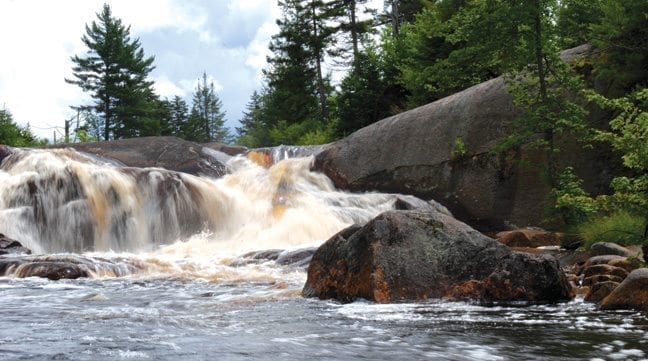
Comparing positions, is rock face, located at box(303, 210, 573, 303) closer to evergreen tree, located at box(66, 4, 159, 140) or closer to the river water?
the river water

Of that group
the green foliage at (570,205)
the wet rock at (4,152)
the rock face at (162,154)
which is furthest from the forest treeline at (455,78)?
the wet rock at (4,152)

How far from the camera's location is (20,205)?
15609 mm

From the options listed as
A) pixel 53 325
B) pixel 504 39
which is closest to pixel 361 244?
pixel 53 325

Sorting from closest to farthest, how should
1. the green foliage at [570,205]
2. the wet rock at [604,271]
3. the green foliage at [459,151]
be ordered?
1. the wet rock at [604,271]
2. the green foliage at [570,205]
3. the green foliage at [459,151]

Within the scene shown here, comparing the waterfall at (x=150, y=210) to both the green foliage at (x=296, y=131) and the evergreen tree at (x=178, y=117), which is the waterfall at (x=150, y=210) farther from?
the evergreen tree at (x=178, y=117)

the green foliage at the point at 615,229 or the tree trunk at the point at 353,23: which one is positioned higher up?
the tree trunk at the point at 353,23

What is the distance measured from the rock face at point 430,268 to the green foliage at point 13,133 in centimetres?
2555

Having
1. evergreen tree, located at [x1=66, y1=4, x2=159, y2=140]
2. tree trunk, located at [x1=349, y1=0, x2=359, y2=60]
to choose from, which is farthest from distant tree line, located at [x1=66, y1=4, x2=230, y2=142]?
tree trunk, located at [x1=349, y1=0, x2=359, y2=60]

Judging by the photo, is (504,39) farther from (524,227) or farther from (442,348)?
(442,348)

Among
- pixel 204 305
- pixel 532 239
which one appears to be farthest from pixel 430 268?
pixel 532 239

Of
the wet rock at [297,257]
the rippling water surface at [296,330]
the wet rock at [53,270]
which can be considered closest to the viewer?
the rippling water surface at [296,330]

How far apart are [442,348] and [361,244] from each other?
276cm

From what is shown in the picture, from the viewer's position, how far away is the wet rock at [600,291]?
666cm

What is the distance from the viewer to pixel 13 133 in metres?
28.4
